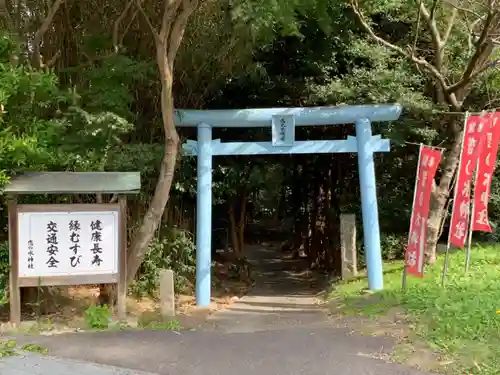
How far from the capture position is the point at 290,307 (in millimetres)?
9828

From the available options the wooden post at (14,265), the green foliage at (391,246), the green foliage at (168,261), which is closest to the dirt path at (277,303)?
the green foliage at (168,261)

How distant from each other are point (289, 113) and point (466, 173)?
2.97 m

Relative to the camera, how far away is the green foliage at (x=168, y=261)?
31.8 ft

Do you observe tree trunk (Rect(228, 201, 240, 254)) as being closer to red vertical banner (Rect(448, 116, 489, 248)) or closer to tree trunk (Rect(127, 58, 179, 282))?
tree trunk (Rect(127, 58, 179, 282))

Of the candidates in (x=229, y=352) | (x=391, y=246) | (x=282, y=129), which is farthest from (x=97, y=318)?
(x=391, y=246)

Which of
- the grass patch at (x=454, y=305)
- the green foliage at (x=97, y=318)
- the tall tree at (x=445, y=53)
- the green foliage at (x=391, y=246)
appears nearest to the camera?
the grass patch at (x=454, y=305)

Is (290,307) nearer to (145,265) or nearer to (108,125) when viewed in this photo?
(145,265)

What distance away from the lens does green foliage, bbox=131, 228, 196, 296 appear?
31.8 feet

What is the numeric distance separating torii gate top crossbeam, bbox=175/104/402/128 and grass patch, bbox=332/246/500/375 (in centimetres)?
285

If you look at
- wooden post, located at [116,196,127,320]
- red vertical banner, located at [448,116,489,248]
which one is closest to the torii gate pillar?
red vertical banner, located at [448,116,489,248]

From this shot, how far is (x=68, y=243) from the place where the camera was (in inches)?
271

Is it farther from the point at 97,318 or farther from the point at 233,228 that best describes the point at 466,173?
the point at 233,228

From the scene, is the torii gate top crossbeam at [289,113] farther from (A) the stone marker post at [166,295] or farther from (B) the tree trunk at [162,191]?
(A) the stone marker post at [166,295]

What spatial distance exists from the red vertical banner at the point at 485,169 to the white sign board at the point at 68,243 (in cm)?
516
